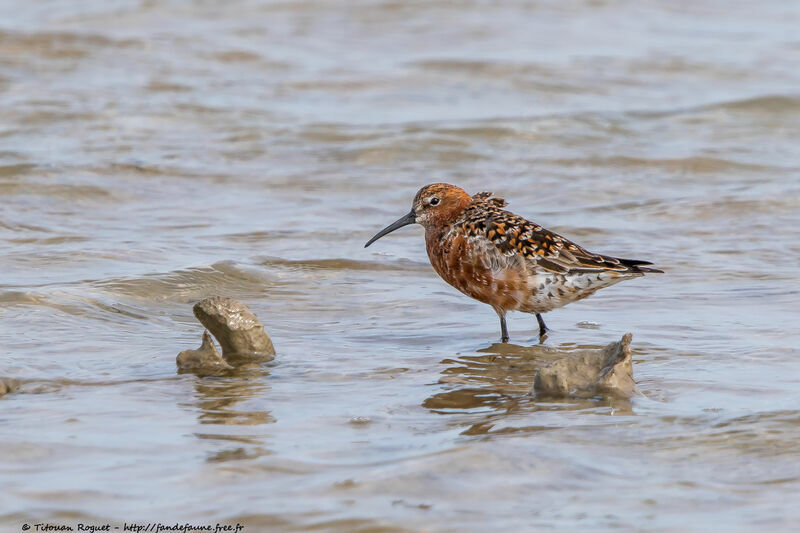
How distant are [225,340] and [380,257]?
357 centimetres

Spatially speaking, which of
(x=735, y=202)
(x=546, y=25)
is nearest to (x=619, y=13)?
(x=546, y=25)

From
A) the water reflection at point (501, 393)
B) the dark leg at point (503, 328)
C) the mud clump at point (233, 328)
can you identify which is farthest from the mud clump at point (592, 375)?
the mud clump at point (233, 328)

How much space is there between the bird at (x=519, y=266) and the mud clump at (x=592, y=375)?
60.2 inches

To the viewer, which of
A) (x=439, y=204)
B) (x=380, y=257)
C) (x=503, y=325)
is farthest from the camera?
(x=380, y=257)

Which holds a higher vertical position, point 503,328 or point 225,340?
point 225,340

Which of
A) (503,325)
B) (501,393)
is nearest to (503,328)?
(503,325)

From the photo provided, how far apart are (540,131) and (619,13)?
853 centimetres

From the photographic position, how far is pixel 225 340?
283 inches

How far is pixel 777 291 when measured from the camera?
9258 mm

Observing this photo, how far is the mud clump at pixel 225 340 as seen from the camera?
7004 millimetres

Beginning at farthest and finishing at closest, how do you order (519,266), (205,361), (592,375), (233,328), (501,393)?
1. (519,266)
2. (233,328)
3. (205,361)
4. (501,393)
5. (592,375)

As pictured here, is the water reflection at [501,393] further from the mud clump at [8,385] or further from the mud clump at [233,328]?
the mud clump at [8,385]

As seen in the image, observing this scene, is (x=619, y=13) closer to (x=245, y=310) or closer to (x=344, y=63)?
(x=344, y=63)

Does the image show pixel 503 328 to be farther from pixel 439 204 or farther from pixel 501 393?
pixel 501 393
